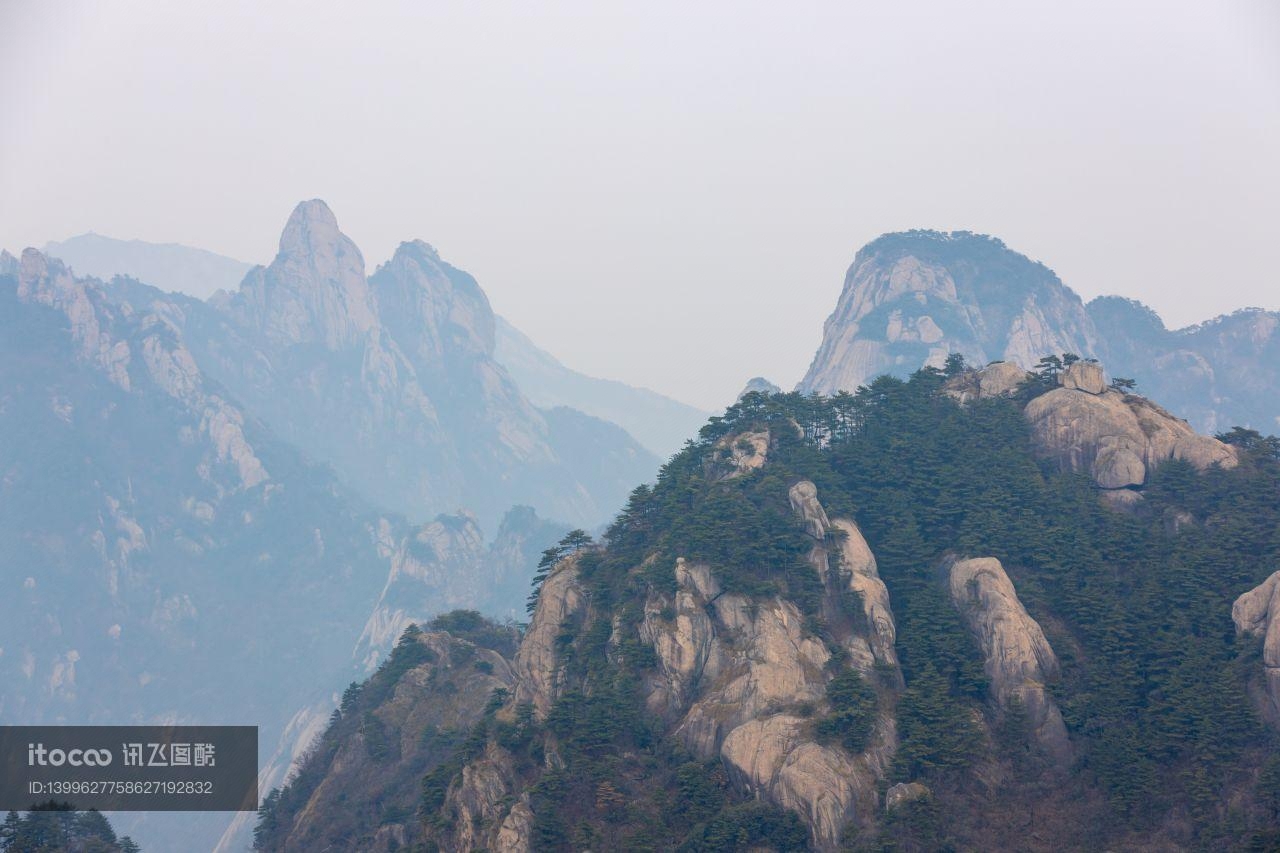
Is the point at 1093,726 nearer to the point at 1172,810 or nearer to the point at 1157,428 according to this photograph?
the point at 1172,810

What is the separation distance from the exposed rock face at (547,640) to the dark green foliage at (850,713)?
826 inches

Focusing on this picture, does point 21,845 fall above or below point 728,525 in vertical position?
below

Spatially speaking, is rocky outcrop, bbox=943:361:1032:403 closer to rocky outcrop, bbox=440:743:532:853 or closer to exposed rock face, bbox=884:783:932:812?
exposed rock face, bbox=884:783:932:812

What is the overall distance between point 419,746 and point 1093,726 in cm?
5249

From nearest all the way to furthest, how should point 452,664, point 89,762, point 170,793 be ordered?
point 452,664
point 89,762
point 170,793

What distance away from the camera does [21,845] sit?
7738 centimetres

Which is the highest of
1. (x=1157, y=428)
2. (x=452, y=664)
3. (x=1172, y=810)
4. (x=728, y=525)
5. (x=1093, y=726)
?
(x=1157, y=428)

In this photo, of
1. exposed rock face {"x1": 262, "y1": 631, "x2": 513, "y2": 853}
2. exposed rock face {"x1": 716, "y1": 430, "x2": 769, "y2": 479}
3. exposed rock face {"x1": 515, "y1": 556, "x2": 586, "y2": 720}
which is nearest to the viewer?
exposed rock face {"x1": 262, "y1": 631, "x2": 513, "y2": 853}

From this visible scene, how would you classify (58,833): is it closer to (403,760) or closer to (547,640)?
(403,760)

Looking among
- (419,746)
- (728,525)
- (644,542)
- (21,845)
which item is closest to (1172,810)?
(728,525)

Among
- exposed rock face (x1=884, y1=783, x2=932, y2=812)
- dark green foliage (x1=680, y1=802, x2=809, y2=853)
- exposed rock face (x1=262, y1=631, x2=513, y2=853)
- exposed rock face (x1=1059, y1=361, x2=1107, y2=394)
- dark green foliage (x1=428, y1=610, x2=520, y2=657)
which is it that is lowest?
dark green foliage (x1=680, y1=802, x2=809, y2=853)

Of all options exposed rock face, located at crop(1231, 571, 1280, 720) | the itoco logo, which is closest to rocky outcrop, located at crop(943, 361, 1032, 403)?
exposed rock face, located at crop(1231, 571, 1280, 720)

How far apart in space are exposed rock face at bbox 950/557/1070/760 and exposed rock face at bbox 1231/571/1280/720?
11252 mm

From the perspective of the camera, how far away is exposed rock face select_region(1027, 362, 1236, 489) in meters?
87.4
